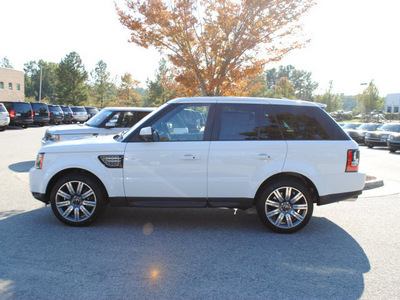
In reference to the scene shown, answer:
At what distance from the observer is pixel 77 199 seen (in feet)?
16.9

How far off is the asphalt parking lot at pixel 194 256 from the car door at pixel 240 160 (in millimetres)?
582

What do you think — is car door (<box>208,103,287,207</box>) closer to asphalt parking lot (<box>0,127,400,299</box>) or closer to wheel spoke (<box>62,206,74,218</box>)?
asphalt parking lot (<box>0,127,400,299</box>)

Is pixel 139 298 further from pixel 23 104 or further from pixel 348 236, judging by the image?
pixel 23 104

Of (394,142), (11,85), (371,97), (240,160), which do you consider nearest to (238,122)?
(240,160)

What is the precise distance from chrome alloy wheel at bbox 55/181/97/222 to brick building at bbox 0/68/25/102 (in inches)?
2189

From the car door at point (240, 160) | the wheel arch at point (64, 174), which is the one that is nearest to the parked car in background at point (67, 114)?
the wheel arch at point (64, 174)

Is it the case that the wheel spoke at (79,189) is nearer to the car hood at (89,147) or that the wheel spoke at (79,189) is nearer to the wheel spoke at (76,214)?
the wheel spoke at (76,214)

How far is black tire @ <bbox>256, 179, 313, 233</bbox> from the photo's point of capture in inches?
197

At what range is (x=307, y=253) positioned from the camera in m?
4.32

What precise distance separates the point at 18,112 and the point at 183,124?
25.4m

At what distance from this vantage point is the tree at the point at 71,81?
61.8 m

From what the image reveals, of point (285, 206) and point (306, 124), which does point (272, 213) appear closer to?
point (285, 206)

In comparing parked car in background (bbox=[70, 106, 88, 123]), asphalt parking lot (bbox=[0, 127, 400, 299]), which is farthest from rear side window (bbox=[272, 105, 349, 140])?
parked car in background (bbox=[70, 106, 88, 123])

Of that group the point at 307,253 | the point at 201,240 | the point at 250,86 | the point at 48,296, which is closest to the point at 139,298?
the point at 48,296
